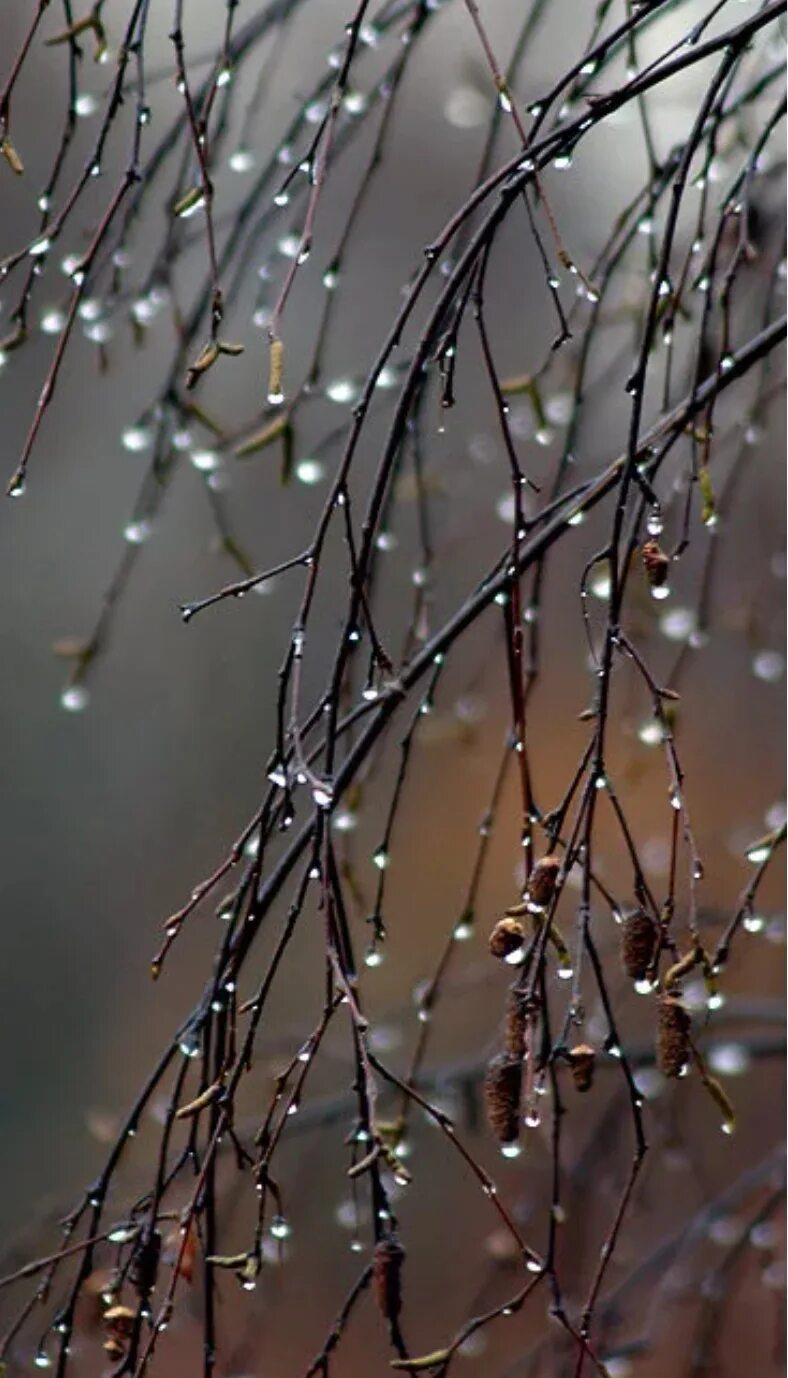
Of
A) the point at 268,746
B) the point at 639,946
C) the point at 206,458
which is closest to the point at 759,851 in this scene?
the point at 639,946

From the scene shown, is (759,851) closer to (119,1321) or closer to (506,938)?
(506,938)

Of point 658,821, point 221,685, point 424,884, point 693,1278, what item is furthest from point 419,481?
point 221,685

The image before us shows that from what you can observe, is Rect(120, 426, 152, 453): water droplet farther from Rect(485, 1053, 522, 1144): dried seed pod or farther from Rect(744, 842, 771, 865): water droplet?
Rect(485, 1053, 522, 1144): dried seed pod

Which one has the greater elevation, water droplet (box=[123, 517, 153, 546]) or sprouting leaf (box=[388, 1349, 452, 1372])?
water droplet (box=[123, 517, 153, 546])

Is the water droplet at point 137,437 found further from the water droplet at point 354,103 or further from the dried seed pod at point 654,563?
the dried seed pod at point 654,563

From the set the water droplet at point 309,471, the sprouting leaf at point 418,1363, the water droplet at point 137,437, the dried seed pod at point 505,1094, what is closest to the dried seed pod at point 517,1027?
the dried seed pod at point 505,1094

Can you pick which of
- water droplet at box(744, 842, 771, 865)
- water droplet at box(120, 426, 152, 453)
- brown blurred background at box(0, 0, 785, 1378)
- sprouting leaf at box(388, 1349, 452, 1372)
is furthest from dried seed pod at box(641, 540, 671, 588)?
brown blurred background at box(0, 0, 785, 1378)

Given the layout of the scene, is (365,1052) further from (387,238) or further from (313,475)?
(387,238)
